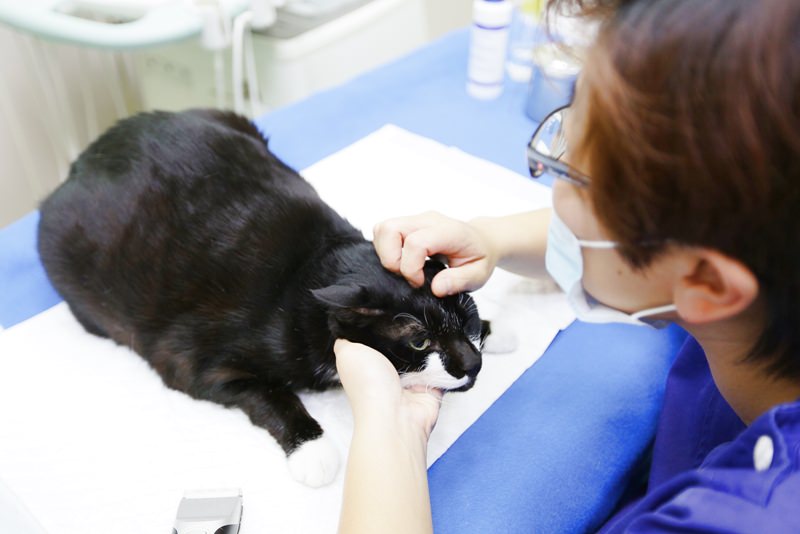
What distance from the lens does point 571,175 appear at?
47cm

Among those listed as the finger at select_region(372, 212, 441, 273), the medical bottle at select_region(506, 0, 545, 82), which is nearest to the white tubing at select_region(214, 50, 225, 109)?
the medical bottle at select_region(506, 0, 545, 82)

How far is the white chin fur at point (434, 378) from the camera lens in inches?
27.8

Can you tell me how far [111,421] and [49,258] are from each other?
294 mm

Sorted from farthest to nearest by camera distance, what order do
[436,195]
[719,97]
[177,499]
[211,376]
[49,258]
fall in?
1. [436,195]
2. [49,258]
3. [211,376]
4. [177,499]
5. [719,97]

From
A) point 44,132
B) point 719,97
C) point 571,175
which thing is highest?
point 719,97

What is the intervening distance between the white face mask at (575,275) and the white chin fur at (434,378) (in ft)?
0.60

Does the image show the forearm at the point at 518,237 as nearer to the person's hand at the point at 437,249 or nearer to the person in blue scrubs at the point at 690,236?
the person's hand at the point at 437,249

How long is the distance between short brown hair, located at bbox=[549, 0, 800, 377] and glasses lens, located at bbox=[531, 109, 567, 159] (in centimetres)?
13

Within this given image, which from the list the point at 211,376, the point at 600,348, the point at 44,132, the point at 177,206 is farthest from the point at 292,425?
the point at 44,132

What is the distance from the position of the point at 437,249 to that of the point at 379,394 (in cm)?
21

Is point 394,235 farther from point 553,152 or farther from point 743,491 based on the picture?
point 743,491

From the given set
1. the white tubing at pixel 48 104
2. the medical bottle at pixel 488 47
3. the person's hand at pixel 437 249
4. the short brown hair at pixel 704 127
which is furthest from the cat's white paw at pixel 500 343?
the white tubing at pixel 48 104

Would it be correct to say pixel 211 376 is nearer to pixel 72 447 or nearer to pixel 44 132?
pixel 72 447

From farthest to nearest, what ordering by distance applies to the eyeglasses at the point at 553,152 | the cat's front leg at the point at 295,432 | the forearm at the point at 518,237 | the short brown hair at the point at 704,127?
the forearm at the point at 518,237
the cat's front leg at the point at 295,432
the eyeglasses at the point at 553,152
the short brown hair at the point at 704,127
